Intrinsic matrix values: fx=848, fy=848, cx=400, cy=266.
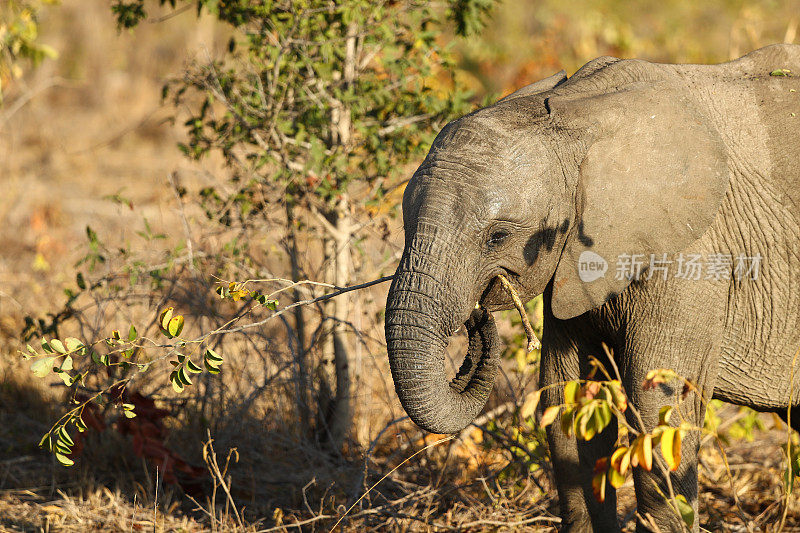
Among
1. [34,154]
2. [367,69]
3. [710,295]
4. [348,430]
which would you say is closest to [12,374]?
[348,430]

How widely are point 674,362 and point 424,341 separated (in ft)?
3.56

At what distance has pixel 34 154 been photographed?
12.4 metres

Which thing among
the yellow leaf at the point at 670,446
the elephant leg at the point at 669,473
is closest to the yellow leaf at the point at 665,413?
the yellow leaf at the point at 670,446

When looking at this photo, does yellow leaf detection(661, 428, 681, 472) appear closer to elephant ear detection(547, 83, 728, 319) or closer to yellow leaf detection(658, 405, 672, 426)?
yellow leaf detection(658, 405, 672, 426)

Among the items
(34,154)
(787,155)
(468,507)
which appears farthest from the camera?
(34,154)

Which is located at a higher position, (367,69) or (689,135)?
(367,69)

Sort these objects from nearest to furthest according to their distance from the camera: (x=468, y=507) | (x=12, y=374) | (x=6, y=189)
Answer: (x=468, y=507)
(x=12, y=374)
(x=6, y=189)

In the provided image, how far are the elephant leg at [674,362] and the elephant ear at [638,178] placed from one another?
21 cm

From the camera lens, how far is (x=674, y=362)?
3379mm

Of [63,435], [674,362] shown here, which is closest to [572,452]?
[674,362]

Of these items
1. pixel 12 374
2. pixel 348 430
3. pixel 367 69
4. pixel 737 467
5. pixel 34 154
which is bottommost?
pixel 737 467

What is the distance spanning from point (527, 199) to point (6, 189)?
899cm

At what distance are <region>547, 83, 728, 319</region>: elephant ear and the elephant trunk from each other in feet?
1.90

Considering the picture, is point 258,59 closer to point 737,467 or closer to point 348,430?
point 348,430
